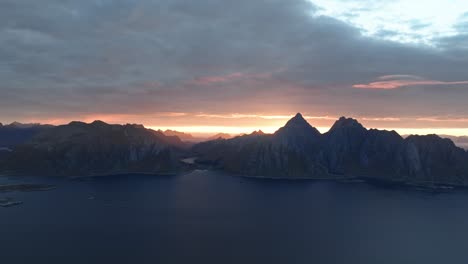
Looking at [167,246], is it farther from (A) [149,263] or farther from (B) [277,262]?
(B) [277,262]

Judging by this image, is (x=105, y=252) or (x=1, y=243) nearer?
Answer: (x=105, y=252)

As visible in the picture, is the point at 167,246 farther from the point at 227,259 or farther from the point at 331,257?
the point at 331,257

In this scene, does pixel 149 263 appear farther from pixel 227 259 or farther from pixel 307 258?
pixel 307 258

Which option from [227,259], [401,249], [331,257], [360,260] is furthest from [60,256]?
[401,249]

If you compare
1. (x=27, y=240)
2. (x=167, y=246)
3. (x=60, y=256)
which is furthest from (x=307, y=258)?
(x=27, y=240)

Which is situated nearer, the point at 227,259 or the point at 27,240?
the point at 227,259

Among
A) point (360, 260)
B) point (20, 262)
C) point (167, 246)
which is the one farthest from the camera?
point (167, 246)

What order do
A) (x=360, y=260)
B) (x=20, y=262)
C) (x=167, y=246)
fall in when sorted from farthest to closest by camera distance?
1. (x=167, y=246)
2. (x=360, y=260)
3. (x=20, y=262)

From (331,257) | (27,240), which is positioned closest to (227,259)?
(331,257)
